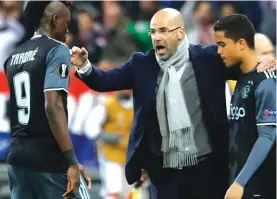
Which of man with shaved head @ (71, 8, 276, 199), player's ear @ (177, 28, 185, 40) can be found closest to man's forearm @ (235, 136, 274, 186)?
man with shaved head @ (71, 8, 276, 199)

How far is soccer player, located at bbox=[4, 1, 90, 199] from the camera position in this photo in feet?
19.4

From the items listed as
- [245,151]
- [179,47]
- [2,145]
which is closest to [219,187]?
[245,151]

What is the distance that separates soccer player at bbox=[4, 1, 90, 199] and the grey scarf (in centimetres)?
70

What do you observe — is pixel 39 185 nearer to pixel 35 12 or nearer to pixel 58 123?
pixel 58 123

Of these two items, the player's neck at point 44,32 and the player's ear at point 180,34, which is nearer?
the player's neck at point 44,32

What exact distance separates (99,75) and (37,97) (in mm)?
596

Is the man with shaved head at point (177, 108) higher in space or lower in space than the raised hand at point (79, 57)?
lower

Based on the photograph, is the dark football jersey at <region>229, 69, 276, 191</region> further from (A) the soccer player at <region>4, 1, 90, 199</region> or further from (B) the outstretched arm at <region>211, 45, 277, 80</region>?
(A) the soccer player at <region>4, 1, 90, 199</region>

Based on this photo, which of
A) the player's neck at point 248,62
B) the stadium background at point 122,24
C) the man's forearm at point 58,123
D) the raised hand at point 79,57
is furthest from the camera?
the stadium background at point 122,24

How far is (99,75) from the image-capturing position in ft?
21.1

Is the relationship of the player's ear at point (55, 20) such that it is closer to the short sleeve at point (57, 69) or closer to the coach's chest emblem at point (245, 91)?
the short sleeve at point (57, 69)

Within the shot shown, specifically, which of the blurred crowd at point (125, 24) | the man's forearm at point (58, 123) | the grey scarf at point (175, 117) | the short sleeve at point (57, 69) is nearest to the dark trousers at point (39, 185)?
the man's forearm at point (58, 123)

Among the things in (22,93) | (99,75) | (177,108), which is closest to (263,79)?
(177,108)

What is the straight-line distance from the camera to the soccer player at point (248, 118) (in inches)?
232
